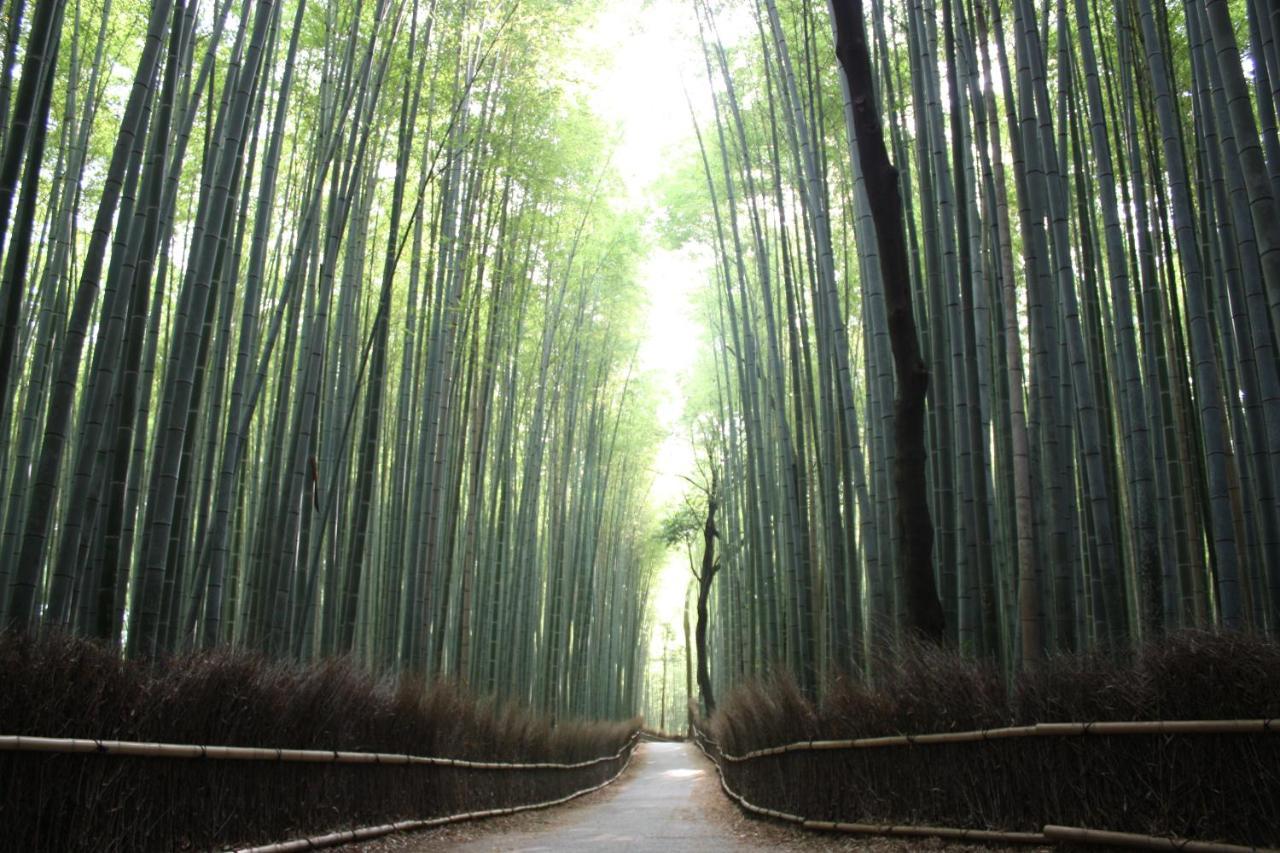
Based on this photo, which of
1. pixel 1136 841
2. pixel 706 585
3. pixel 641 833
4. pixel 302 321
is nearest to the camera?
pixel 1136 841

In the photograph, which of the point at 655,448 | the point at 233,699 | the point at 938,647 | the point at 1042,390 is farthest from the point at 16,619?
the point at 655,448

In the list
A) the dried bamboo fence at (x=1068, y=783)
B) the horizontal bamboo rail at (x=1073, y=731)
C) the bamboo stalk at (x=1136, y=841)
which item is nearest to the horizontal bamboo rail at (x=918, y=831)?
the dried bamboo fence at (x=1068, y=783)

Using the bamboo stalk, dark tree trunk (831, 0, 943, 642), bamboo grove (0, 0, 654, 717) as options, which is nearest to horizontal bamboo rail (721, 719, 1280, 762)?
the bamboo stalk

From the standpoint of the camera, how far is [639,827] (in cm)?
568

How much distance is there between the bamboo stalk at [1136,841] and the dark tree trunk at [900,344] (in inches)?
53.8

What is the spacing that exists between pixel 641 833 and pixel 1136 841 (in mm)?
3243

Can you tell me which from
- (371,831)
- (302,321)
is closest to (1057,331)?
(371,831)

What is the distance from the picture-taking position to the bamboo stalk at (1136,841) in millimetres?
2260

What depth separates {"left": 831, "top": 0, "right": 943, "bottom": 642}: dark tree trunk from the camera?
4203 mm

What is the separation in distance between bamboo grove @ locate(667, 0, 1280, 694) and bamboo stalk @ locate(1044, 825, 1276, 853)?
0.67 metres

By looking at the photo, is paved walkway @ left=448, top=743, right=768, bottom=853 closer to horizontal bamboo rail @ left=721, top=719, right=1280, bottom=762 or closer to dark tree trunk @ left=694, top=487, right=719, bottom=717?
horizontal bamboo rail @ left=721, top=719, right=1280, bottom=762

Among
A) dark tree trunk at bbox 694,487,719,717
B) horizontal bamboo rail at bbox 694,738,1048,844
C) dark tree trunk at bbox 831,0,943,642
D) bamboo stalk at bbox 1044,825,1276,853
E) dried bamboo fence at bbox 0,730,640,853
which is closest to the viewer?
bamboo stalk at bbox 1044,825,1276,853

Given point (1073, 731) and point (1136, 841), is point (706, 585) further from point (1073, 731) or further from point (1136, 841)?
point (1136, 841)

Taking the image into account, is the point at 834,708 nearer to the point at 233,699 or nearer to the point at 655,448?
the point at 233,699
